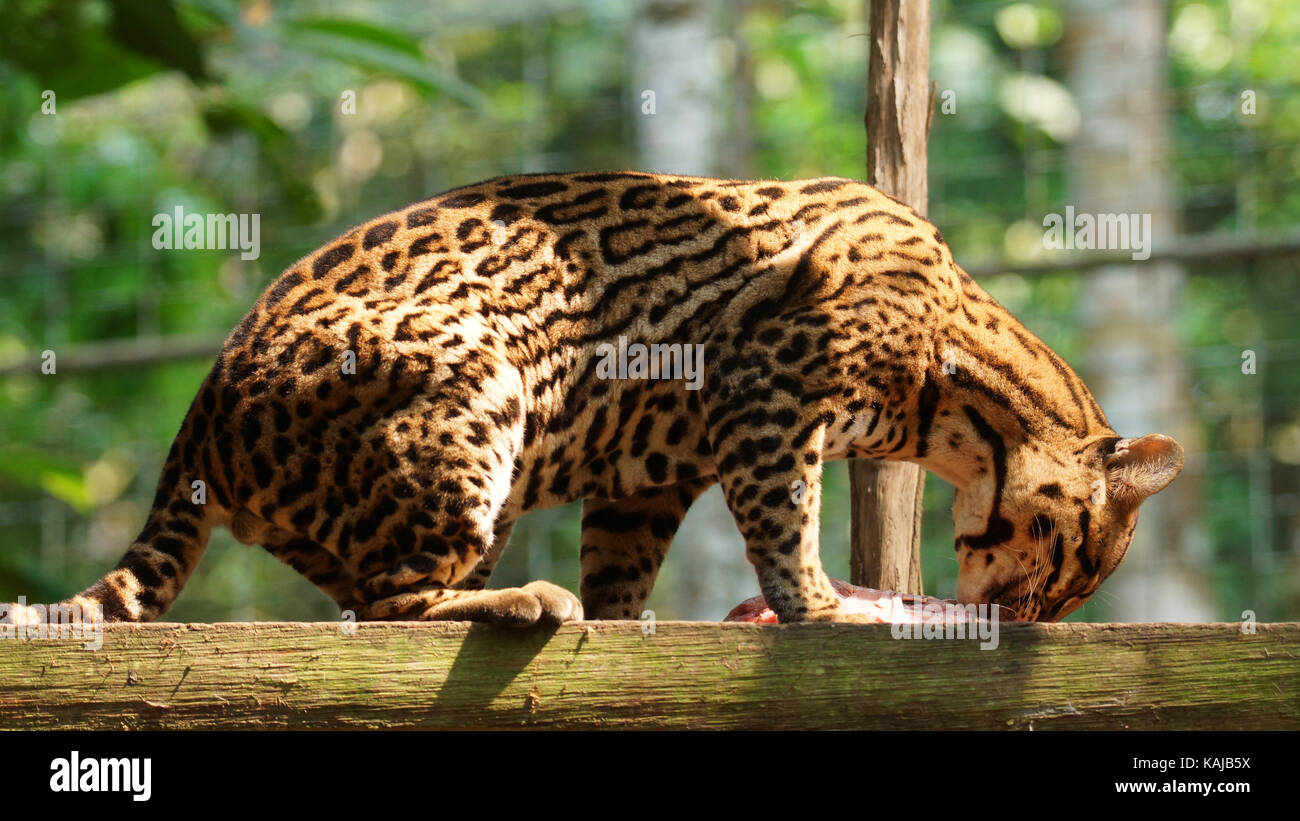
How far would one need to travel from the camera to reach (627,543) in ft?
18.2

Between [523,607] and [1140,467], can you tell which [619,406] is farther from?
[1140,467]

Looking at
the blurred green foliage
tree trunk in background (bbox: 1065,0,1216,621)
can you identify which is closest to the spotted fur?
the blurred green foliage

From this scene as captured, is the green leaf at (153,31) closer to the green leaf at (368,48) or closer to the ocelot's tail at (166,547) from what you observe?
the green leaf at (368,48)

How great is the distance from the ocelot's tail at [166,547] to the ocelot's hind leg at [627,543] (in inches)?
56.8

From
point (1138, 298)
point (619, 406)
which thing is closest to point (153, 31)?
point (619, 406)

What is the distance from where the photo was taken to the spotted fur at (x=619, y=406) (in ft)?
14.2

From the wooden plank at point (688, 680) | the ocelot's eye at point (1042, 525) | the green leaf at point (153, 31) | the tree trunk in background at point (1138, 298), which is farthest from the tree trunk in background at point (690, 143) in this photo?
the wooden plank at point (688, 680)

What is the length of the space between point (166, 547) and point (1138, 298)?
319 inches

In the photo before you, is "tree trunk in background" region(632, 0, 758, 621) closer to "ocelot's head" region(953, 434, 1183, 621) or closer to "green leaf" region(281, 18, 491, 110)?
"green leaf" region(281, 18, 491, 110)

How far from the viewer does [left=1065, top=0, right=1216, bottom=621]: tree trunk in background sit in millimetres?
10422

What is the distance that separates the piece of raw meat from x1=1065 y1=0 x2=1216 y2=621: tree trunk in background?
18.1ft

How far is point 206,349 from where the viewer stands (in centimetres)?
1054

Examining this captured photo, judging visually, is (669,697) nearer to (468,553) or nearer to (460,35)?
(468,553)
